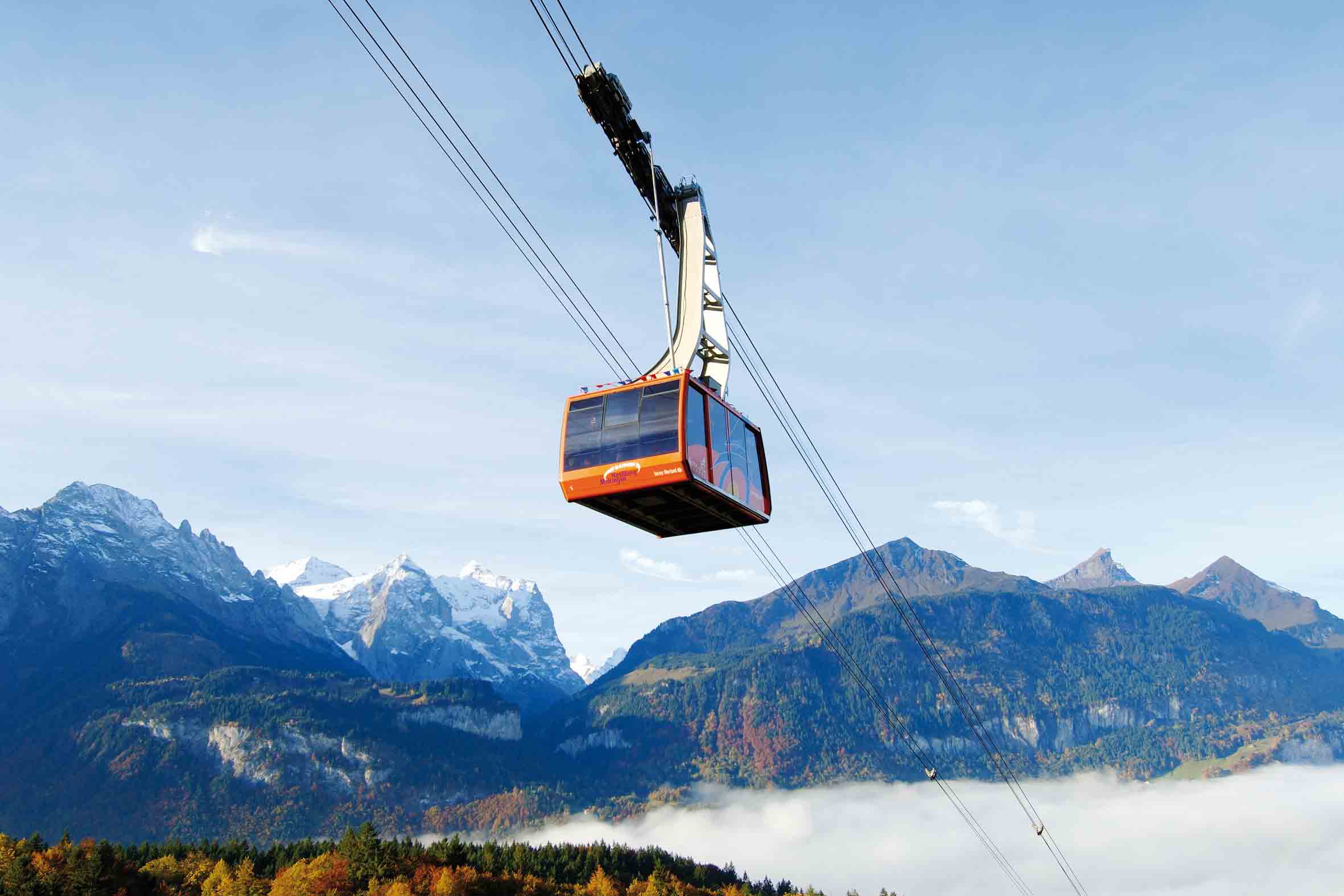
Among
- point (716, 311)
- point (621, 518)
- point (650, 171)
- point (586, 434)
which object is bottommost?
point (621, 518)

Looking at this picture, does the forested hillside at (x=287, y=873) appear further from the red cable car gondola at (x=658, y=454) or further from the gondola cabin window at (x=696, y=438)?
the gondola cabin window at (x=696, y=438)

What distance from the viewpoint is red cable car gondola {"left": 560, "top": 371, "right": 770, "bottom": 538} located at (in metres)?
39.8

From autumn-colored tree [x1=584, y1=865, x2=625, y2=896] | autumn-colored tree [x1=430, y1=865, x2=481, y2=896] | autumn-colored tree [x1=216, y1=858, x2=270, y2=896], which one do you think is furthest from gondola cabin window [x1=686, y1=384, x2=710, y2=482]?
autumn-colored tree [x1=584, y1=865, x2=625, y2=896]

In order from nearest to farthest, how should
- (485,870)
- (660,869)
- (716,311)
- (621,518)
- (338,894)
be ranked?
1. (621,518)
2. (716,311)
3. (338,894)
4. (485,870)
5. (660,869)

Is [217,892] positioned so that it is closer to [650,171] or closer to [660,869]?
[660,869]

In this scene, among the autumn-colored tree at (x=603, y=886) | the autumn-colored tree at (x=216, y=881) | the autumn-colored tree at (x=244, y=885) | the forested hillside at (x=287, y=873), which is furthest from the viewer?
the autumn-colored tree at (x=603, y=886)

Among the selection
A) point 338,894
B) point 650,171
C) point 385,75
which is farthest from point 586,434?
point 338,894

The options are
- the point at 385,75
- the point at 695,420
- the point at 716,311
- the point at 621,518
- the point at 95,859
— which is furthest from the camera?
the point at 95,859

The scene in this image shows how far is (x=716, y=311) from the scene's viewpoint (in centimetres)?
4719

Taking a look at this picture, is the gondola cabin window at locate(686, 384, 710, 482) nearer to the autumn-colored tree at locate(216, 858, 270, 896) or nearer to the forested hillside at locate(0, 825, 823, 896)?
the forested hillside at locate(0, 825, 823, 896)

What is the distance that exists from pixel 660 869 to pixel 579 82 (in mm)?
185613

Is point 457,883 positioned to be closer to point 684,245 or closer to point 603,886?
point 603,886

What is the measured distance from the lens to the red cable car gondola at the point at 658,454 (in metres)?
39.8

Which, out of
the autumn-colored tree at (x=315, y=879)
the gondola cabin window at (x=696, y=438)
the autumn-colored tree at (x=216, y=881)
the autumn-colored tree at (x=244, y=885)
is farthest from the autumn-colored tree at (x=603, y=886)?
the gondola cabin window at (x=696, y=438)
